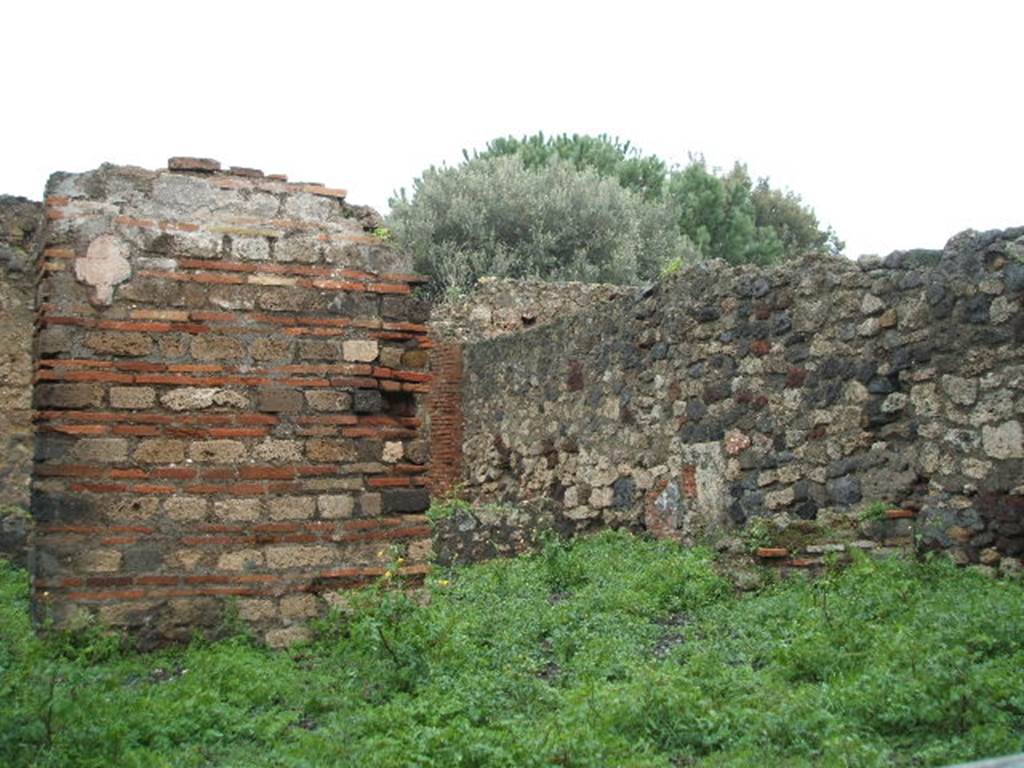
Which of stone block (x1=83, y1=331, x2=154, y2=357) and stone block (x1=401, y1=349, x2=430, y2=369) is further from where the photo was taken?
stone block (x1=401, y1=349, x2=430, y2=369)

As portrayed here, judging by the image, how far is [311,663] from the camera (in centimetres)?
609

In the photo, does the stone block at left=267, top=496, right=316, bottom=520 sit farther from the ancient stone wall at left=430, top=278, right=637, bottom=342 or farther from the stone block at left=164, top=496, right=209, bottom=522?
the ancient stone wall at left=430, top=278, right=637, bottom=342

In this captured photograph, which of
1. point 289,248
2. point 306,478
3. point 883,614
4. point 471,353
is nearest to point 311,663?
point 306,478

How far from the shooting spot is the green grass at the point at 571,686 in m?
4.33

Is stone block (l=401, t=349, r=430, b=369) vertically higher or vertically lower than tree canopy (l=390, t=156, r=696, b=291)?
lower

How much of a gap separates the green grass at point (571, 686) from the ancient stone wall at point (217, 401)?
378 millimetres

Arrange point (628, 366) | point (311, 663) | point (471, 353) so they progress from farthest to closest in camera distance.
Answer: point (471, 353), point (628, 366), point (311, 663)

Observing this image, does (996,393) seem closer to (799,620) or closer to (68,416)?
(799,620)

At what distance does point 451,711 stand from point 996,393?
173 inches

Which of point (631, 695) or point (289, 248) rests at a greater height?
point (289, 248)

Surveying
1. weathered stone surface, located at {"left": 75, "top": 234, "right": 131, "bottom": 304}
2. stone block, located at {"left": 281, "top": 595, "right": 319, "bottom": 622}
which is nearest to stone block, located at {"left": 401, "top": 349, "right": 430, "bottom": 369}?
stone block, located at {"left": 281, "top": 595, "right": 319, "bottom": 622}

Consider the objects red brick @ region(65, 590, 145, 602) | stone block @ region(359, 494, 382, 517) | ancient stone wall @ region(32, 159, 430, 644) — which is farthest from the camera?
stone block @ region(359, 494, 382, 517)

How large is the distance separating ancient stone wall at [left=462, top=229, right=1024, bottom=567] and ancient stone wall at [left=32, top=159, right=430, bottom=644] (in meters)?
3.53

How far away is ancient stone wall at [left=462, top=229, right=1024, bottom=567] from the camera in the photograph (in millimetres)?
7098
